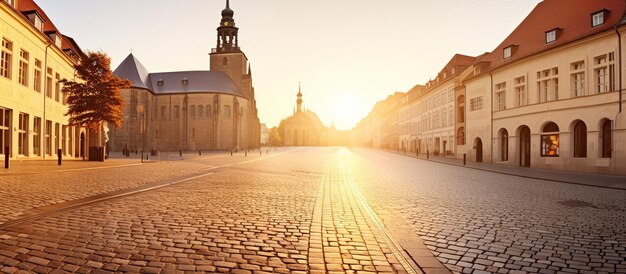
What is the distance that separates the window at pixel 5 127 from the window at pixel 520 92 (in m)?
32.5

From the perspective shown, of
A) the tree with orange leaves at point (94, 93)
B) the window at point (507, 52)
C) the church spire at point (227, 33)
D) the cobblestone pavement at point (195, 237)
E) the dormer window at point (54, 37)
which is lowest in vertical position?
the cobblestone pavement at point (195, 237)

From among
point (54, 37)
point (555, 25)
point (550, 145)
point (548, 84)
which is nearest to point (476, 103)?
point (548, 84)

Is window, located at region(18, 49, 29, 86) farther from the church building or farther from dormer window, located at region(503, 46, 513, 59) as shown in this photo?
the church building

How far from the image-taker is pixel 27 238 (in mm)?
5148

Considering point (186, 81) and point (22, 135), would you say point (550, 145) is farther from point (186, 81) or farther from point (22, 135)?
point (186, 81)

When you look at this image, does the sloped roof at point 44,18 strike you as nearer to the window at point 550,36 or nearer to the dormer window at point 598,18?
the window at point 550,36

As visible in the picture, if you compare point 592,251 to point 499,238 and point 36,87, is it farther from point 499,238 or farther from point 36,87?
point 36,87

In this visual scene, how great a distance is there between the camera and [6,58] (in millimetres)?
22016

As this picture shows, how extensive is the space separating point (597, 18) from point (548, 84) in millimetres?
4622

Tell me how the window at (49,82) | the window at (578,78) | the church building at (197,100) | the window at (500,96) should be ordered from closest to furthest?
1. the window at (578,78)
2. the window at (49,82)
3. the window at (500,96)
4. the church building at (197,100)

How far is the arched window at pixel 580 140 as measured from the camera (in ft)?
72.7

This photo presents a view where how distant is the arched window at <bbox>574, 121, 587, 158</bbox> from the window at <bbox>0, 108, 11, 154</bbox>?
32856 mm

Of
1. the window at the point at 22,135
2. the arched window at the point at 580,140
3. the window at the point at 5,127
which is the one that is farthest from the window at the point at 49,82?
the arched window at the point at 580,140

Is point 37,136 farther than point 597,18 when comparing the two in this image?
Yes
